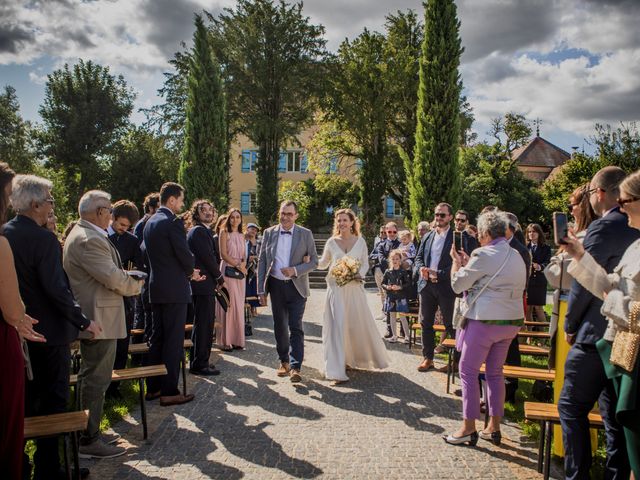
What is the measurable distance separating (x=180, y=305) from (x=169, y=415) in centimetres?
124

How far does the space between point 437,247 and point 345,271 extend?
1.59 metres

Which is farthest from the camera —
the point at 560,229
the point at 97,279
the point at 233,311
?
the point at 233,311

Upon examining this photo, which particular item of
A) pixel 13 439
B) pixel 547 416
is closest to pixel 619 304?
pixel 547 416

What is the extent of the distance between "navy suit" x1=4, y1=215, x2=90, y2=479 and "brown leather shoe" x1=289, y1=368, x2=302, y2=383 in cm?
339

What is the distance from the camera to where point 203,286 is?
23.9ft

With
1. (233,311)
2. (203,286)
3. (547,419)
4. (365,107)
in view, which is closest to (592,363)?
(547,419)

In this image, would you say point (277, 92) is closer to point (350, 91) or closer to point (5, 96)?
point (350, 91)

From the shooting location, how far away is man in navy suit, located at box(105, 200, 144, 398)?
6.33 meters

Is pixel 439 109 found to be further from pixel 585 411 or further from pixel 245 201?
pixel 245 201

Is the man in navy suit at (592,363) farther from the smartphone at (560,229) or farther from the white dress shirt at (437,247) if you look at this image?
the white dress shirt at (437,247)

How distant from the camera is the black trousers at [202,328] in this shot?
24.2 feet

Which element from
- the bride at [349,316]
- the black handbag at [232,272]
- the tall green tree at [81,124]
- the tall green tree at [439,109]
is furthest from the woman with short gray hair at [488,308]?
the tall green tree at [81,124]

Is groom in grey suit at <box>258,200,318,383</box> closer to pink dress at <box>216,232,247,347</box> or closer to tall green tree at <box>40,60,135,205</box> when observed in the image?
pink dress at <box>216,232,247,347</box>

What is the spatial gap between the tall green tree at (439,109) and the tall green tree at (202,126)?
10.9 m
